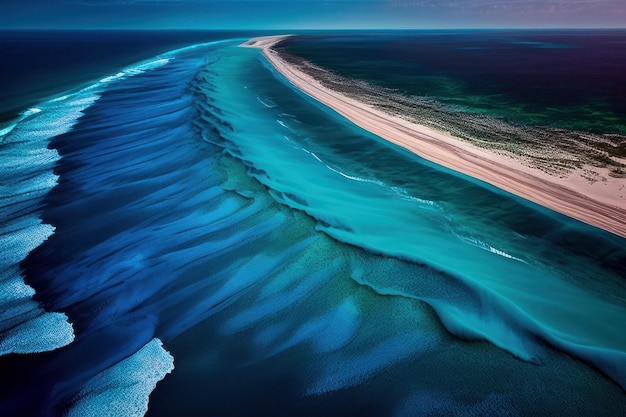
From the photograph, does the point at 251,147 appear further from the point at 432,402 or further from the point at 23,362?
the point at 432,402

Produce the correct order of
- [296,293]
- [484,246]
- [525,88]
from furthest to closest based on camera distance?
[525,88], [484,246], [296,293]

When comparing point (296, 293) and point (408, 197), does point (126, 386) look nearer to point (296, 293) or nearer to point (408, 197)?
point (296, 293)

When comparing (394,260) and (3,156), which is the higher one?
(394,260)

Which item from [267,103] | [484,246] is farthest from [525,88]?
[484,246]

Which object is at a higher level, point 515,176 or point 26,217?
point 515,176

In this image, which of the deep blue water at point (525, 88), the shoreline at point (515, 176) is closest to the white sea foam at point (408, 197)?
the shoreline at point (515, 176)

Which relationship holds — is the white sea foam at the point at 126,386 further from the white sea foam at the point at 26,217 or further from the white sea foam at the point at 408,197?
the white sea foam at the point at 408,197

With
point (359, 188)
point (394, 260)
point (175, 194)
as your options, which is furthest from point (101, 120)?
point (394, 260)
